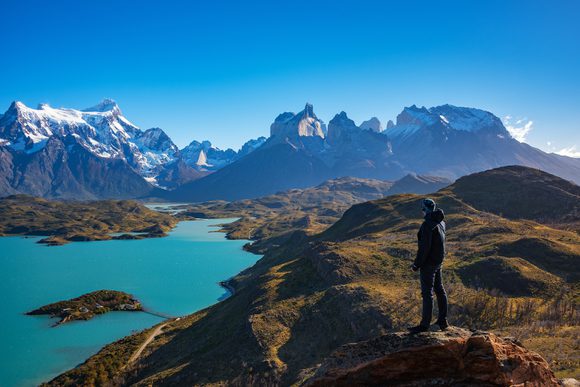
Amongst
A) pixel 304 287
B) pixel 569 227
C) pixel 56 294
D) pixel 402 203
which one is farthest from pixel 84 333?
pixel 569 227

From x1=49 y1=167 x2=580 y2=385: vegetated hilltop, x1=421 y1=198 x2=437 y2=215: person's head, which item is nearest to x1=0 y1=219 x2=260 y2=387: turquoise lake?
x1=49 y1=167 x2=580 y2=385: vegetated hilltop

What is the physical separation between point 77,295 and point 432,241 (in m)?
143

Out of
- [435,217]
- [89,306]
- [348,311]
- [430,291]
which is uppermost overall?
[435,217]

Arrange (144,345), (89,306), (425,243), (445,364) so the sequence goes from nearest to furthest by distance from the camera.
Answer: (445,364)
(425,243)
(144,345)
(89,306)

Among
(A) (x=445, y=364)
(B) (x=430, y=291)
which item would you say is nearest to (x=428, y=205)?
(B) (x=430, y=291)

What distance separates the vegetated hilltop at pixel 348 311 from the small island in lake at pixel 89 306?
34255 mm

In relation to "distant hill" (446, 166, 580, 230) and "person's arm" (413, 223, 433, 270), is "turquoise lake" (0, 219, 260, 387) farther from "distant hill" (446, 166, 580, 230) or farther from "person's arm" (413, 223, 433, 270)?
"distant hill" (446, 166, 580, 230)

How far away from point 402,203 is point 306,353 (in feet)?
370

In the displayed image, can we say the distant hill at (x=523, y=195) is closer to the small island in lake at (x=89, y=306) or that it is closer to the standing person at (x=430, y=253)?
the small island in lake at (x=89, y=306)

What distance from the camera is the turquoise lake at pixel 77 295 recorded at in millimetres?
83938

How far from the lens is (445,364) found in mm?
16344

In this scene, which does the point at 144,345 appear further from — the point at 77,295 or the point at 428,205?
the point at 428,205

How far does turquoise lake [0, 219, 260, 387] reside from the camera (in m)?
83.9

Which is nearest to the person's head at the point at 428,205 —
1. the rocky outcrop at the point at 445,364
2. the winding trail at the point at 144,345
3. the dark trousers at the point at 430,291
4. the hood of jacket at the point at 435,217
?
the hood of jacket at the point at 435,217
